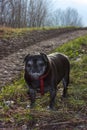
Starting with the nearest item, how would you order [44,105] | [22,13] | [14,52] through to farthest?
[44,105]
[14,52]
[22,13]

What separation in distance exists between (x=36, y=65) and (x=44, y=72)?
0.78ft

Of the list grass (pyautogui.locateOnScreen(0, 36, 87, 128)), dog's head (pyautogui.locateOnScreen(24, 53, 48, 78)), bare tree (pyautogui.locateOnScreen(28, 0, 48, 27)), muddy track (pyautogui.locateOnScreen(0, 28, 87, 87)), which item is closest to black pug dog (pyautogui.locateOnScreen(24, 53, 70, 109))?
dog's head (pyautogui.locateOnScreen(24, 53, 48, 78))

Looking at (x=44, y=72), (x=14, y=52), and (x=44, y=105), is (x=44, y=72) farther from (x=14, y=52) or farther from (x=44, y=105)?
(x=14, y=52)

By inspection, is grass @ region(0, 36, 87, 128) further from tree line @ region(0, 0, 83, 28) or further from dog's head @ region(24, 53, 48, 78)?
tree line @ region(0, 0, 83, 28)

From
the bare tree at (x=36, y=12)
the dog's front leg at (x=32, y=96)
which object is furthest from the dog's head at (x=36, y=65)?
the bare tree at (x=36, y=12)

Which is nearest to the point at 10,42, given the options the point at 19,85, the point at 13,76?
the point at 13,76

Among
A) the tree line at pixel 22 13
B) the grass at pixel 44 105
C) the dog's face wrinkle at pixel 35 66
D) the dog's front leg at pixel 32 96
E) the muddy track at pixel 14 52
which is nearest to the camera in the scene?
the dog's face wrinkle at pixel 35 66

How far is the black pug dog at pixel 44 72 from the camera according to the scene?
496 centimetres

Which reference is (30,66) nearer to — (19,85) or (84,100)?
(84,100)

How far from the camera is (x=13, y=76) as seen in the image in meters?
8.56

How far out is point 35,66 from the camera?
4.91m

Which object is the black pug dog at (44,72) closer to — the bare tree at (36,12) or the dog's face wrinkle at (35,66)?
the dog's face wrinkle at (35,66)

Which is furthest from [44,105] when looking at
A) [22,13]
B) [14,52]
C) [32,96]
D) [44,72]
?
[22,13]

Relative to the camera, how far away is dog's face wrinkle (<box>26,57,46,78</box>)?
493cm
